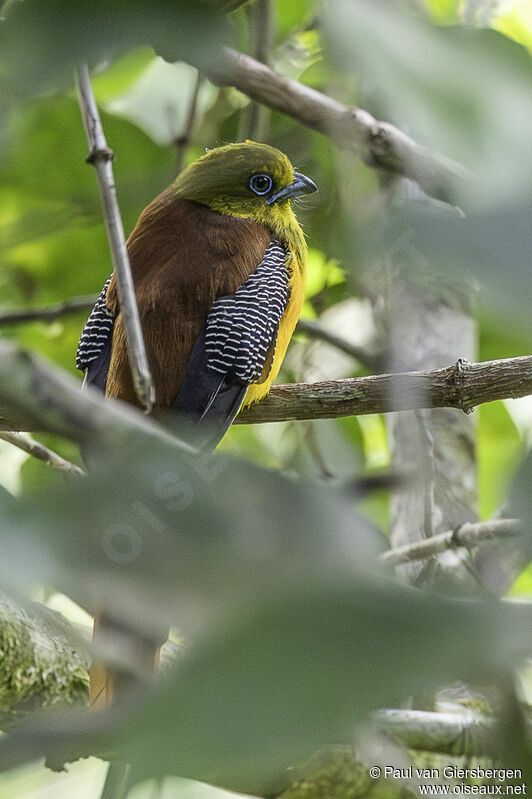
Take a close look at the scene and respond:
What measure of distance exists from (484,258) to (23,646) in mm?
1666

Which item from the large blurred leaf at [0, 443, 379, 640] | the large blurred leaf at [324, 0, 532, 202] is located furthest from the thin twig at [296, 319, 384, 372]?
the large blurred leaf at [0, 443, 379, 640]

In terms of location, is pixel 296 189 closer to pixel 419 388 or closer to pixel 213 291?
pixel 213 291

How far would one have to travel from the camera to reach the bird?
2.07 m

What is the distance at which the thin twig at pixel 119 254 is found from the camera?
0.53 m

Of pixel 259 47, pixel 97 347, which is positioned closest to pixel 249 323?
pixel 97 347

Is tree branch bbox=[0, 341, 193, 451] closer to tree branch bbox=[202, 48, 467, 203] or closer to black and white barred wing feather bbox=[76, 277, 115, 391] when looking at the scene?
tree branch bbox=[202, 48, 467, 203]

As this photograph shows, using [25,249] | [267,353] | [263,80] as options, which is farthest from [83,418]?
[25,249]

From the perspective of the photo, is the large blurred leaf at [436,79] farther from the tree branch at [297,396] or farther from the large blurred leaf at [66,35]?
the tree branch at [297,396]

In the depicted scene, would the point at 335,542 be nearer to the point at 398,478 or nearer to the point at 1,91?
the point at 398,478

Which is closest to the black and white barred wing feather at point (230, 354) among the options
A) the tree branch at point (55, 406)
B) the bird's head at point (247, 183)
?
the bird's head at point (247, 183)

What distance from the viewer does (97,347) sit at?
2.11m

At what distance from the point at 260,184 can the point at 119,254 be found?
2052 millimetres

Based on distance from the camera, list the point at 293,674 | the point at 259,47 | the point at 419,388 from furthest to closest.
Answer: the point at 259,47 → the point at 419,388 → the point at 293,674

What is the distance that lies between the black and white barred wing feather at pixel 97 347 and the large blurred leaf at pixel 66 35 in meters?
1.63
